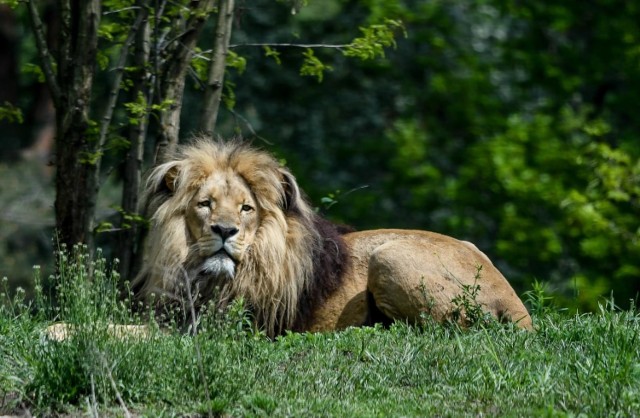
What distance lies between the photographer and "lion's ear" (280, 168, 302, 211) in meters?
8.84

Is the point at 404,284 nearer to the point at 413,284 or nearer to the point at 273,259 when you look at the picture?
the point at 413,284

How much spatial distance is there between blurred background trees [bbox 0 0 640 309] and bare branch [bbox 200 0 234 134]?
9.18m

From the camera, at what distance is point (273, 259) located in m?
8.55

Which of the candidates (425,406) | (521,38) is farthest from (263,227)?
(521,38)

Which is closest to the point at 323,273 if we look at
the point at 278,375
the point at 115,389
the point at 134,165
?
the point at 134,165

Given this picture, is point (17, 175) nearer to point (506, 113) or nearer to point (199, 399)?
point (506, 113)

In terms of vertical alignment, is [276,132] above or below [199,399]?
below

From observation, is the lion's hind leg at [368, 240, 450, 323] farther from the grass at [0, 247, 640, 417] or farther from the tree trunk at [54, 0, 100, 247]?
the tree trunk at [54, 0, 100, 247]

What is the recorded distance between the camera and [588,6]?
21.3 m

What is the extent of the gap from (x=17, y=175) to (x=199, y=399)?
48.1 feet

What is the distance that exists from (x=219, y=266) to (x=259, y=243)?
0.34 m

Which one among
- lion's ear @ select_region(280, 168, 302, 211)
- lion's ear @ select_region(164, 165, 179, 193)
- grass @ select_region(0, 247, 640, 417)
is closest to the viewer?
grass @ select_region(0, 247, 640, 417)

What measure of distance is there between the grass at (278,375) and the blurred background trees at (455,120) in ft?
39.5

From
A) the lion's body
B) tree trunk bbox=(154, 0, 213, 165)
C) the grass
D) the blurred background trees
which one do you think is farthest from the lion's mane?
the blurred background trees
